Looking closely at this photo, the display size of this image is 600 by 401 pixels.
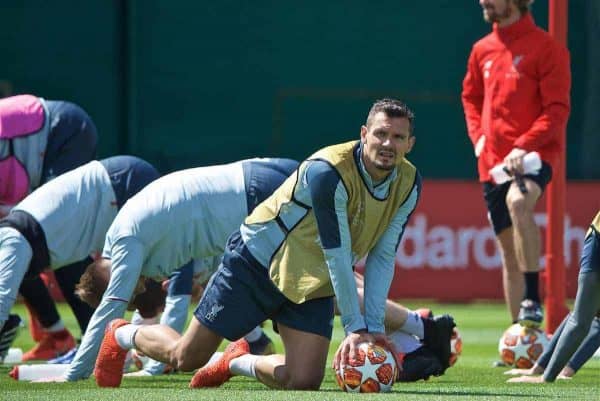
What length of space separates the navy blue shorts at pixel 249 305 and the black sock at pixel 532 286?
2381mm

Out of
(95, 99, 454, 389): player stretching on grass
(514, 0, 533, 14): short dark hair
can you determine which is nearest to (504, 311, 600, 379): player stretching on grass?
(95, 99, 454, 389): player stretching on grass

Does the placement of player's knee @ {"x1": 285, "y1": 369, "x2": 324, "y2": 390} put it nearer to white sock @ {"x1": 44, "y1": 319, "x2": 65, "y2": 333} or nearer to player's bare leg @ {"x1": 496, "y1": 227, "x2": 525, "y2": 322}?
player's bare leg @ {"x1": 496, "y1": 227, "x2": 525, "y2": 322}

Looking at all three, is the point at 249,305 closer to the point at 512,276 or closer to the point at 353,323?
the point at 353,323

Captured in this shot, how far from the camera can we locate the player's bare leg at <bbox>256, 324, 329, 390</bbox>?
8172 mm

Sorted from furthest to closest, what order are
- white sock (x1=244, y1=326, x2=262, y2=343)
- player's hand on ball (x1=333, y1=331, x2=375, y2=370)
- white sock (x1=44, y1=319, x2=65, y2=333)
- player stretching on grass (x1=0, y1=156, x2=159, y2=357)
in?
white sock (x1=44, y1=319, x2=65, y2=333) < white sock (x1=244, y1=326, x2=262, y2=343) < player stretching on grass (x1=0, y1=156, x2=159, y2=357) < player's hand on ball (x1=333, y1=331, x2=375, y2=370)

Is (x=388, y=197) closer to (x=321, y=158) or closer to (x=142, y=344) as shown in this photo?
(x=321, y=158)

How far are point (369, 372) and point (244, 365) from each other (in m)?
0.89

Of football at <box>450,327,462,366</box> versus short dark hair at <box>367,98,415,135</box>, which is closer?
short dark hair at <box>367,98,415,135</box>

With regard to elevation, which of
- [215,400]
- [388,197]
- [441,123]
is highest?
[388,197]

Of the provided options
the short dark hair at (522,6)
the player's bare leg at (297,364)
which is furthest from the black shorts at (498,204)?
the player's bare leg at (297,364)

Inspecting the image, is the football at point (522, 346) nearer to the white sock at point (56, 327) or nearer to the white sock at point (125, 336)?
the white sock at point (125, 336)

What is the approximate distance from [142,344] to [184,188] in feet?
3.23

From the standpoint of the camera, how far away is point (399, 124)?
25.7 ft

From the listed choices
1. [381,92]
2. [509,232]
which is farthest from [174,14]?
[509,232]
